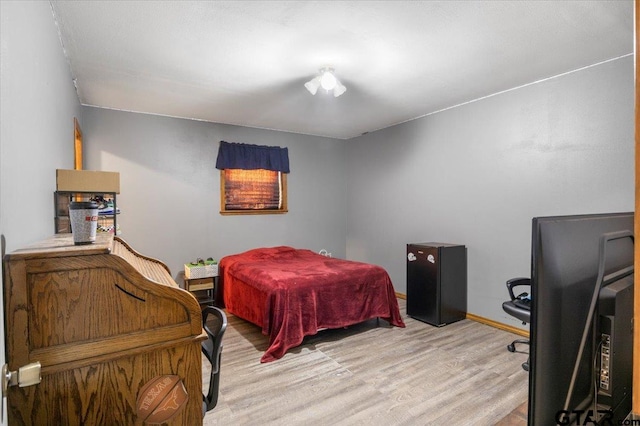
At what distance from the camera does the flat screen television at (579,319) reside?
1.88ft

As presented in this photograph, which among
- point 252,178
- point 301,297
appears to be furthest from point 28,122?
point 252,178

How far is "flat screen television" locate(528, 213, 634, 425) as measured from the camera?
1.88 feet

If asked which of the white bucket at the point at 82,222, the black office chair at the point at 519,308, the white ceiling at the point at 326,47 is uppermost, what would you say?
the white ceiling at the point at 326,47

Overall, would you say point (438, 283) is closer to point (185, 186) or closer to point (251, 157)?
point (251, 157)

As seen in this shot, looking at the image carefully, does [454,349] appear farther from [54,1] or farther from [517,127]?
[54,1]

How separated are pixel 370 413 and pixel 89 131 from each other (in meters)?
4.18

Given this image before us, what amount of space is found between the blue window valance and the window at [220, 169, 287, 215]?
4.5 inches

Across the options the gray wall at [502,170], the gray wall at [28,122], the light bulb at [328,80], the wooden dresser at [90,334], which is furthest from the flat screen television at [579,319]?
the gray wall at [502,170]

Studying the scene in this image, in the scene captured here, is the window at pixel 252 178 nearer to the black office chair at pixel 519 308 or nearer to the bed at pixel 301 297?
the bed at pixel 301 297

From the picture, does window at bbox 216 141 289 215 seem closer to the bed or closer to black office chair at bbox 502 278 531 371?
the bed

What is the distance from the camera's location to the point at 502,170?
11.6ft

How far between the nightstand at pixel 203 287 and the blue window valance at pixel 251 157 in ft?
5.19

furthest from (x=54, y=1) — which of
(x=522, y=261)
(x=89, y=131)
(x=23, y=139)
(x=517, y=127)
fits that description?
(x=522, y=261)

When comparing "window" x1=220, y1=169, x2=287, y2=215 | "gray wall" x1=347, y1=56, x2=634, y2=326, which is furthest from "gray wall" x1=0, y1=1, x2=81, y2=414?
"gray wall" x1=347, y1=56, x2=634, y2=326
